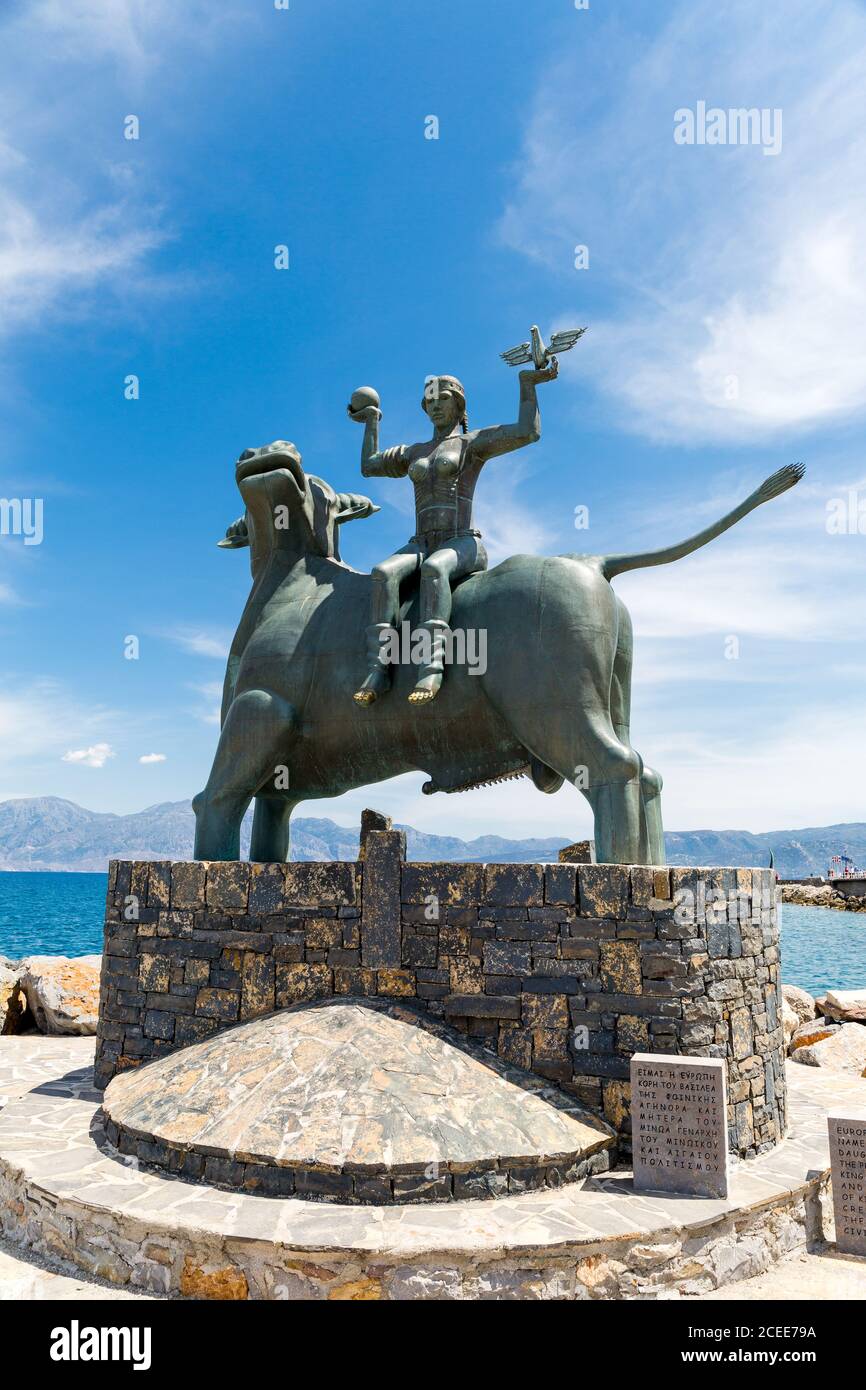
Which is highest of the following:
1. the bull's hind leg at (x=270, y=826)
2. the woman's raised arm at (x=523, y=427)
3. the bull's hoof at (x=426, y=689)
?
the woman's raised arm at (x=523, y=427)

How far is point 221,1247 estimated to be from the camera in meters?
4.57

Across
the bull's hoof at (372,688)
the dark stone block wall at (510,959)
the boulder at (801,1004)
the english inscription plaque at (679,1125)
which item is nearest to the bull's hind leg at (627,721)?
the dark stone block wall at (510,959)

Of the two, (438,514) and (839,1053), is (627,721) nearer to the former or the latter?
(438,514)

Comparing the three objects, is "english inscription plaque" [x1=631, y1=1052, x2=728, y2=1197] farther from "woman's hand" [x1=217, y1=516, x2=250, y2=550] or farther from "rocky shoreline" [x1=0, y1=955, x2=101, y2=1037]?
"rocky shoreline" [x1=0, y1=955, x2=101, y2=1037]

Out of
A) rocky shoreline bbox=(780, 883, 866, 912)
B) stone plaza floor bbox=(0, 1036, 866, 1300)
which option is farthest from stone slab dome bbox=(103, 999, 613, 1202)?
rocky shoreline bbox=(780, 883, 866, 912)

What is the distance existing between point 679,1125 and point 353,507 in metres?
5.91

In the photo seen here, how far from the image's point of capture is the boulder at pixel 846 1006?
12195 millimetres

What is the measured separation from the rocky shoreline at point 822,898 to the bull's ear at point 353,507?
58.2m

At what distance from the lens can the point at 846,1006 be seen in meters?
12.3

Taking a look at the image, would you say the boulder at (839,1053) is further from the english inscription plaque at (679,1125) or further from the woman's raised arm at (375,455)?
the woman's raised arm at (375,455)

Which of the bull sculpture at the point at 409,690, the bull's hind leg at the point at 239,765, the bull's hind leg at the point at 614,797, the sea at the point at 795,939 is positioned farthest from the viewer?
the sea at the point at 795,939
